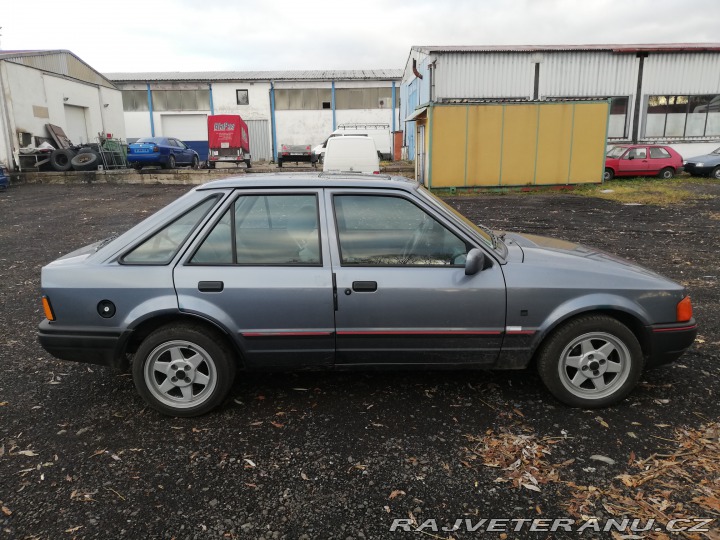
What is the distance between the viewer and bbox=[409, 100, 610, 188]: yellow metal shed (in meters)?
18.3

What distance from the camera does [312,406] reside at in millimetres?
3684

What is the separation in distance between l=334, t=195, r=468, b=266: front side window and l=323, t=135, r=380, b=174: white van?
10701 millimetres

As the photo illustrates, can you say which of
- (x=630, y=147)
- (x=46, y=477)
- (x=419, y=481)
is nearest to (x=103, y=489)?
(x=46, y=477)

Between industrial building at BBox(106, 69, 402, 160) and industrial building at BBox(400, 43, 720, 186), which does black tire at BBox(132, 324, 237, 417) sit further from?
industrial building at BBox(106, 69, 402, 160)

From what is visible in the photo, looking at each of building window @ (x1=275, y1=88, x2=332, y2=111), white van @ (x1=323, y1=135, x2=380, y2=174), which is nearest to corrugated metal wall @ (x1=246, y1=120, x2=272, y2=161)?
building window @ (x1=275, y1=88, x2=332, y2=111)

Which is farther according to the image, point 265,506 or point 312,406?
point 312,406

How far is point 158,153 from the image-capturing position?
82.4 feet

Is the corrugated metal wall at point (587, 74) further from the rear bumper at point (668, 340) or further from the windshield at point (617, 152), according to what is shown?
the rear bumper at point (668, 340)

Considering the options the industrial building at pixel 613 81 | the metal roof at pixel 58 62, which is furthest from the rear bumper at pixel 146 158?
the industrial building at pixel 613 81

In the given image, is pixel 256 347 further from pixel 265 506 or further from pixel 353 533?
pixel 353 533

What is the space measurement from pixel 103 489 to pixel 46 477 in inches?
15.0

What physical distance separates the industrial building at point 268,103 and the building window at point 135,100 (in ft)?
0.22

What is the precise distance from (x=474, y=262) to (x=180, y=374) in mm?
2061

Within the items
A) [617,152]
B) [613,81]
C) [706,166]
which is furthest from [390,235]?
[613,81]
